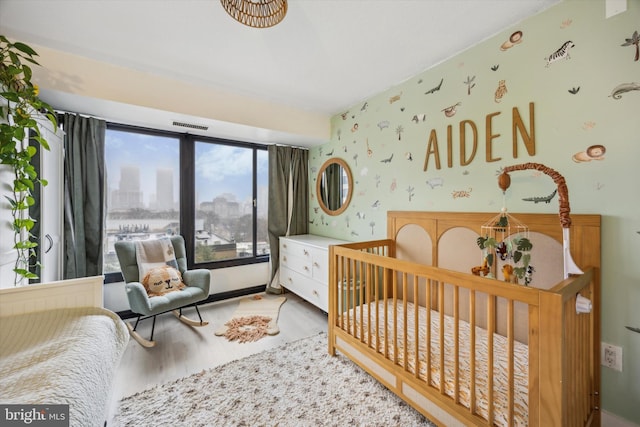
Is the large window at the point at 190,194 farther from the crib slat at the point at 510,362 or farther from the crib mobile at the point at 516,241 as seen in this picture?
the crib slat at the point at 510,362

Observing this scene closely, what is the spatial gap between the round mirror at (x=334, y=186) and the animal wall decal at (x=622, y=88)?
79.6 inches

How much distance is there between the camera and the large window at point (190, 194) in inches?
106

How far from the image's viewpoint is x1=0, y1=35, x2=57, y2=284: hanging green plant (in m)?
1.34

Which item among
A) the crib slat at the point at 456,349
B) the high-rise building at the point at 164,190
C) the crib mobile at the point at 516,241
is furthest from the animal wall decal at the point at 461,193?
the high-rise building at the point at 164,190

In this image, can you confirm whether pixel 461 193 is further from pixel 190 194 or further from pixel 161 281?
pixel 190 194

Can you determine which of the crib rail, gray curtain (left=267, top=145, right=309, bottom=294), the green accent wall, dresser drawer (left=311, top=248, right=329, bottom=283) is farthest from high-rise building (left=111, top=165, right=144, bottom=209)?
the green accent wall

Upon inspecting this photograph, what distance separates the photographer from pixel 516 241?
1402 millimetres

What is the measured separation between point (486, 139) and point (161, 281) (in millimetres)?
3029

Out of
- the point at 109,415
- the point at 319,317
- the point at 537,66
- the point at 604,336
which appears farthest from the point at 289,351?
the point at 537,66

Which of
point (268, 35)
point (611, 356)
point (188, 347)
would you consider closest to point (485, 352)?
point (611, 356)

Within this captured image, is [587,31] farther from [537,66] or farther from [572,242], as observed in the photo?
[572,242]

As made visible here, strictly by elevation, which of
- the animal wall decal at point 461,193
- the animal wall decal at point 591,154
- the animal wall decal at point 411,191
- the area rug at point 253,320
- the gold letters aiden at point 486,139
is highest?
the gold letters aiden at point 486,139

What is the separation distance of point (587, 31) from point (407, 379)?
84.1 inches

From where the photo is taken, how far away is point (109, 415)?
1.44 m
